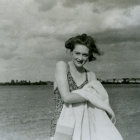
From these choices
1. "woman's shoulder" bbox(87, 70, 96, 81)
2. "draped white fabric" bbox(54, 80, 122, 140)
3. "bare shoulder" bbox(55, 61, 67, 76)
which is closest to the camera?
"draped white fabric" bbox(54, 80, 122, 140)

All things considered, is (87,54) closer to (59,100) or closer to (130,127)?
(59,100)

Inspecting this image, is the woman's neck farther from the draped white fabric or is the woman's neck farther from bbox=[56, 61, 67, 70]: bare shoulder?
the draped white fabric

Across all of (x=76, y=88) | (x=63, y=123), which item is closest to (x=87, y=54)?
(x=76, y=88)

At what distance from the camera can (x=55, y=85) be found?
3014mm

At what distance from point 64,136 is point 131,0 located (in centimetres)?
665

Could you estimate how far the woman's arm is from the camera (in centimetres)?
278

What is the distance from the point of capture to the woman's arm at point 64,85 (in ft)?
9.11

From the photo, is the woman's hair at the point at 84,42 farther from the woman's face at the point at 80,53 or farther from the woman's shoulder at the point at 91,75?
the woman's shoulder at the point at 91,75

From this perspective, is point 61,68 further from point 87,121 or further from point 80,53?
point 87,121

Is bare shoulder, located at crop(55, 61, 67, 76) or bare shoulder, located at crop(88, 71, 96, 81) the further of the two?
bare shoulder, located at crop(88, 71, 96, 81)

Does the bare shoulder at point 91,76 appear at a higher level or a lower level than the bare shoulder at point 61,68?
lower

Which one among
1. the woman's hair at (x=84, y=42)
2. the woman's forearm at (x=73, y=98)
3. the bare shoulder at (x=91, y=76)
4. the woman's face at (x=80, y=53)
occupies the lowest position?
the woman's forearm at (x=73, y=98)

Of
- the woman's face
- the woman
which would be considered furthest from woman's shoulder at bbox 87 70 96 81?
the woman's face

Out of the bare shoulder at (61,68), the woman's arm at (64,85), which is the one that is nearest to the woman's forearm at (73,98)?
the woman's arm at (64,85)
